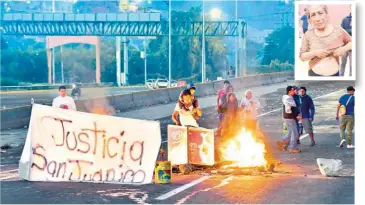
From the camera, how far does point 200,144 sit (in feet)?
46.9

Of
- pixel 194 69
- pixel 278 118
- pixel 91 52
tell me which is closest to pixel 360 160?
pixel 278 118

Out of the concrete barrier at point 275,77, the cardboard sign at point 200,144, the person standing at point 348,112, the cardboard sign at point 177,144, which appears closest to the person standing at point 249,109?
the person standing at point 348,112

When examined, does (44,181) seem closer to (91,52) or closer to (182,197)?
(182,197)

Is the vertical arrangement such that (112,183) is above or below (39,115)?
below

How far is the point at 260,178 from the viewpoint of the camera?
45.7 feet

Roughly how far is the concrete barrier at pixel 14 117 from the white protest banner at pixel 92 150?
12.8 meters

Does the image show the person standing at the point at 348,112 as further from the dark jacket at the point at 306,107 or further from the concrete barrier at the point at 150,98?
the concrete barrier at the point at 150,98

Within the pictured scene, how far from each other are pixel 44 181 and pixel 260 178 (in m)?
3.86

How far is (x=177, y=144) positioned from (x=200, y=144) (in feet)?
1.40

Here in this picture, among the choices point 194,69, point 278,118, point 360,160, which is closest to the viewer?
point 360,160

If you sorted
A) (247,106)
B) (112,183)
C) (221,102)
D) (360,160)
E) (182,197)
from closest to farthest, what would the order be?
(182,197) → (112,183) → (360,160) → (247,106) → (221,102)

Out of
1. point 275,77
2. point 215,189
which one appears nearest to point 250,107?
point 215,189

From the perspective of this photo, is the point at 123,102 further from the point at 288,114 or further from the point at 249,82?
the point at 249,82

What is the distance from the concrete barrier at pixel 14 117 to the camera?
26.3m
